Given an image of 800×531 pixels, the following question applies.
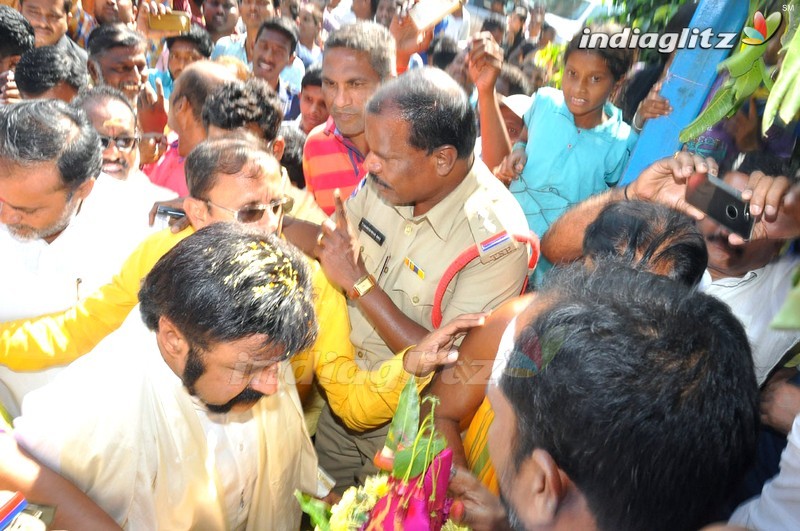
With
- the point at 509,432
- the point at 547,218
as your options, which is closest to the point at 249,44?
the point at 547,218

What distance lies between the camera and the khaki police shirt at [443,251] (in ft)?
7.29

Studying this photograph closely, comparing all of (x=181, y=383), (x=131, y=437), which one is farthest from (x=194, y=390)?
(x=131, y=437)

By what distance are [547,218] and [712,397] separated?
2.36m

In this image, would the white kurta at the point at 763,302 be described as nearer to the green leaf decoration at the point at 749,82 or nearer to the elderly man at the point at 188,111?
the green leaf decoration at the point at 749,82

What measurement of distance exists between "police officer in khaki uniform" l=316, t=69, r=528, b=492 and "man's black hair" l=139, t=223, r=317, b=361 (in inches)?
22.4

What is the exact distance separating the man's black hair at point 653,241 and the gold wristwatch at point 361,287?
802mm

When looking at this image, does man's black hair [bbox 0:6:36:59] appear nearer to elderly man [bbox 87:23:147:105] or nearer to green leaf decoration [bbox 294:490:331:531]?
elderly man [bbox 87:23:147:105]

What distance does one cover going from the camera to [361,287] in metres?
2.34

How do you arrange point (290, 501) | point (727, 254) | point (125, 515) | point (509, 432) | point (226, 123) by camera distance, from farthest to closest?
point (226, 123)
point (727, 254)
point (290, 501)
point (125, 515)
point (509, 432)

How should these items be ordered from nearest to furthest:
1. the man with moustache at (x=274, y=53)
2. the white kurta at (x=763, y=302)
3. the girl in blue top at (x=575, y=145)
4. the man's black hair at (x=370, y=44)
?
the white kurta at (x=763, y=302) → the man's black hair at (x=370, y=44) → the girl in blue top at (x=575, y=145) → the man with moustache at (x=274, y=53)

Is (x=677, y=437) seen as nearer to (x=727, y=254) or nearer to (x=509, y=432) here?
(x=509, y=432)

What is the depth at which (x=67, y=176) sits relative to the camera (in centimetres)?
240

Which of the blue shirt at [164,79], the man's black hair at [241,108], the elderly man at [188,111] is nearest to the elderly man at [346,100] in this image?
the man's black hair at [241,108]

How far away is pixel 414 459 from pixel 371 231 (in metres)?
1.35
